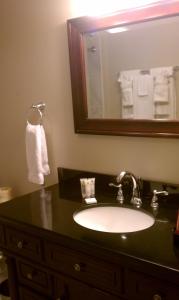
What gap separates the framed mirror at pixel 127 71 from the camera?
143 centimetres

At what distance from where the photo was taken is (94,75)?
5.56 ft

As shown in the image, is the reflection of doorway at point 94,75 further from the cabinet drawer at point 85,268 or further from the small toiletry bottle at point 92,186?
the cabinet drawer at point 85,268

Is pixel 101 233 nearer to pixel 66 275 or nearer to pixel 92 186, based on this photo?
pixel 66 275

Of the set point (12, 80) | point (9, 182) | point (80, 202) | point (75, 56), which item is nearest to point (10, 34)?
point (12, 80)

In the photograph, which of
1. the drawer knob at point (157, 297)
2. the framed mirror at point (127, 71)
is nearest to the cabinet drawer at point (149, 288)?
the drawer knob at point (157, 297)

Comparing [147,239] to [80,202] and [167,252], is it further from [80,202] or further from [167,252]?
[80,202]

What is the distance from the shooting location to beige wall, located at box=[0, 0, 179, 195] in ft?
5.27

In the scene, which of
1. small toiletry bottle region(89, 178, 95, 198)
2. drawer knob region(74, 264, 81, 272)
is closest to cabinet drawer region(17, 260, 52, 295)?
drawer knob region(74, 264, 81, 272)

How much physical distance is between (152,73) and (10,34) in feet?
3.53

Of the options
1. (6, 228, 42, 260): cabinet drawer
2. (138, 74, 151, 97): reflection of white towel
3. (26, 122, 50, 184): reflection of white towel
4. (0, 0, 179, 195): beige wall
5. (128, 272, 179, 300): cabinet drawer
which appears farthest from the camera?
(26, 122, 50, 184): reflection of white towel

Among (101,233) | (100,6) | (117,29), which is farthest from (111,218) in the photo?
(100,6)

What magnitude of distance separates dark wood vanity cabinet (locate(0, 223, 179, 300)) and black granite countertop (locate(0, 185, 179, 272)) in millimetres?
45

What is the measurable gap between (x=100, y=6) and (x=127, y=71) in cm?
37

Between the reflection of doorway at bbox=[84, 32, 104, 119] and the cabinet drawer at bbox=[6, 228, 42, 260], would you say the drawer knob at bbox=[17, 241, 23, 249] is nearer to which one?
the cabinet drawer at bbox=[6, 228, 42, 260]
